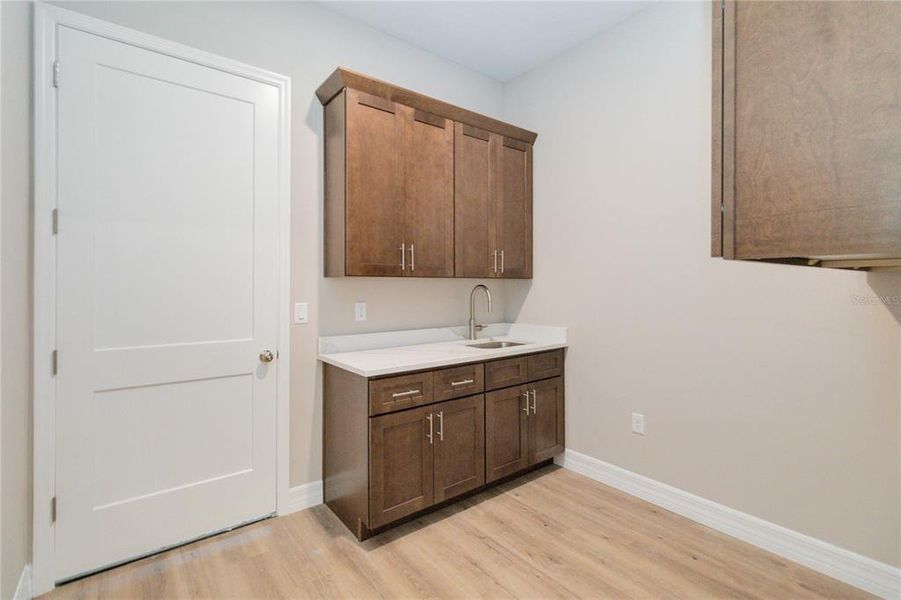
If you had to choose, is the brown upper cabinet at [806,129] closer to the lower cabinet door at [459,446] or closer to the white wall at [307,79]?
the lower cabinet door at [459,446]

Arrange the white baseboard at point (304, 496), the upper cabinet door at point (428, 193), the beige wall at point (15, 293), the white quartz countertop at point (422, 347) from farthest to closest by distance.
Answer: the upper cabinet door at point (428, 193)
the white baseboard at point (304, 496)
the white quartz countertop at point (422, 347)
the beige wall at point (15, 293)

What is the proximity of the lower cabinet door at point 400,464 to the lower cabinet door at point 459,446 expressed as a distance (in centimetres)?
6

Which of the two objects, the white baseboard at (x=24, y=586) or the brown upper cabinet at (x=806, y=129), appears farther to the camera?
the white baseboard at (x=24, y=586)

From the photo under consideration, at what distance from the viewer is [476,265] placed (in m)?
2.85

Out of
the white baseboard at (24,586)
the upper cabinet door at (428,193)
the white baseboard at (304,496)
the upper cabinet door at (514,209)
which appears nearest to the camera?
the white baseboard at (24,586)

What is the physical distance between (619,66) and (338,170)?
6.10 ft

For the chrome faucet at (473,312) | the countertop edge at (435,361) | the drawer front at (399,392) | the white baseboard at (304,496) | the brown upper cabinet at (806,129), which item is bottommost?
the white baseboard at (304,496)

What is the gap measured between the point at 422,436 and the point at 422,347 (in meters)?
0.70

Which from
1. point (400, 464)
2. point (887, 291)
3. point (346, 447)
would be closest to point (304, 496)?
point (346, 447)

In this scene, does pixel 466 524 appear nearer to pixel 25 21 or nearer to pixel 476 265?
pixel 476 265

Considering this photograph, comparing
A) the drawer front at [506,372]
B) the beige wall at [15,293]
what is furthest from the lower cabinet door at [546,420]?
the beige wall at [15,293]

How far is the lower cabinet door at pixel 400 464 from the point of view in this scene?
2080mm

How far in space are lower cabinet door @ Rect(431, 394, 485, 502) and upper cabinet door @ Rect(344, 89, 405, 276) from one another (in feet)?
2.79

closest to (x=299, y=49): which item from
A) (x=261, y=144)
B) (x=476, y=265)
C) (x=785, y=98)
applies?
(x=261, y=144)
